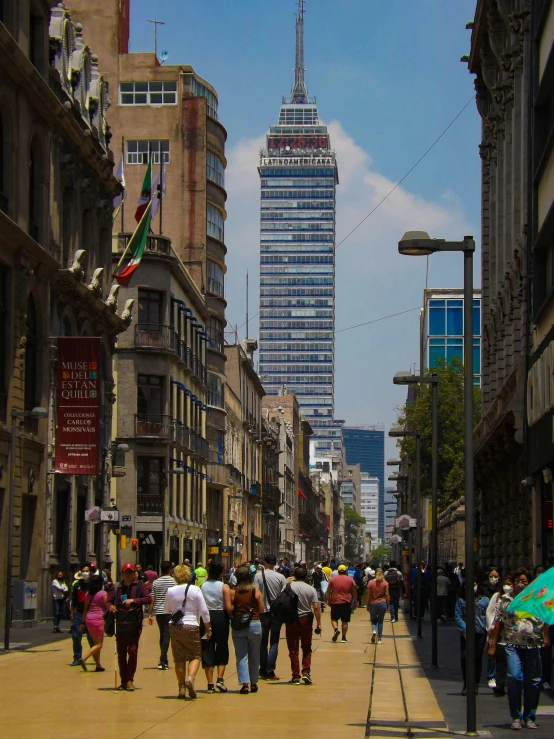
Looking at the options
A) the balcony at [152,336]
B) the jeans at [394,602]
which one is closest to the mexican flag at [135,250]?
the balcony at [152,336]

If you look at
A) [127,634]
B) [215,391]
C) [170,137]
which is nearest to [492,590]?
[127,634]

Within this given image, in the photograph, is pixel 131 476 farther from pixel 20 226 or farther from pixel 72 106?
pixel 20 226

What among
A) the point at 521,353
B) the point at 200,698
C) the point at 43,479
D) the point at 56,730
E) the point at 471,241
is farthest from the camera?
the point at 43,479

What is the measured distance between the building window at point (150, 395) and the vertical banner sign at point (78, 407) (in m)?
22.1

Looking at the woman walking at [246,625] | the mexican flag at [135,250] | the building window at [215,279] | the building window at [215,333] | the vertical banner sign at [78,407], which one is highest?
the building window at [215,279]

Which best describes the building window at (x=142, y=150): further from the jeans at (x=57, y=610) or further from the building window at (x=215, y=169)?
the jeans at (x=57, y=610)

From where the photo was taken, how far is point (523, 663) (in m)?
15.1

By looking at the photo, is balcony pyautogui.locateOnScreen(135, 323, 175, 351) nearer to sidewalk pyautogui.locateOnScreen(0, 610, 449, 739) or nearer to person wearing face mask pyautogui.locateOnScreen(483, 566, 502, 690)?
sidewalk pyautogui.locateOnScreen(0, 610, 449, 739)

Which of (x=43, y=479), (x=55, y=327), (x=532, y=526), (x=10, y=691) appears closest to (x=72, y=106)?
(x=55, y=327)

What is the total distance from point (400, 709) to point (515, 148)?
2291cm

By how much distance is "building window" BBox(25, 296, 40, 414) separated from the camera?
36.5m

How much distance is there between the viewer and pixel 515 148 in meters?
36.9

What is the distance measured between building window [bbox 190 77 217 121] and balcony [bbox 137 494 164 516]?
23853 mm

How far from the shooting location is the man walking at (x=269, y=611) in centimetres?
2058
